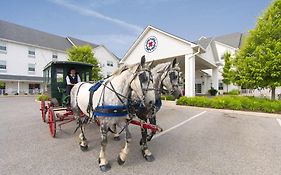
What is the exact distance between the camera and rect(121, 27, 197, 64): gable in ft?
50.8

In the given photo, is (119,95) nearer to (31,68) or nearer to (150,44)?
(150,44)

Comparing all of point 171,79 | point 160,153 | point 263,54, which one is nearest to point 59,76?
point 171,79

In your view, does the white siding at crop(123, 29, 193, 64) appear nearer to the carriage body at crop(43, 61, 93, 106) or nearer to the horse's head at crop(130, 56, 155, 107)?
the carriage body at crop(43, 61, 93, 106)

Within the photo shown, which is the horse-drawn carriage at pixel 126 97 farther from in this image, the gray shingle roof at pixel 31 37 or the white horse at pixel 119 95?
the gray shingle roof at pixel 31 37

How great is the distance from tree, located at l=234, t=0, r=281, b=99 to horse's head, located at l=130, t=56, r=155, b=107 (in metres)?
9.92

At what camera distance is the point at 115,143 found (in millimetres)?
4863

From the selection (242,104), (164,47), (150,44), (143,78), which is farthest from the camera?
(150,44)

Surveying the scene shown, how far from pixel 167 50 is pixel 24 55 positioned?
28.0 metres

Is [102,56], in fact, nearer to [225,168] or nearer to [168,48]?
[168,48]

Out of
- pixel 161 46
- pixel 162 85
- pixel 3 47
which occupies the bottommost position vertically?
pixel 162 85

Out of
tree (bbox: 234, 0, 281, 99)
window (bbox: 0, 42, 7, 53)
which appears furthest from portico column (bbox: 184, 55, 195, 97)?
window (bbox: 0, 42, 7, 53)

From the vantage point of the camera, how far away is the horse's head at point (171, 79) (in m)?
3.98

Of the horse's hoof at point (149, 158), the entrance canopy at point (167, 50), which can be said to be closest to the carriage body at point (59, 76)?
the horse's hoof at point (149, 158)

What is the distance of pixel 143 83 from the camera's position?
314cm
